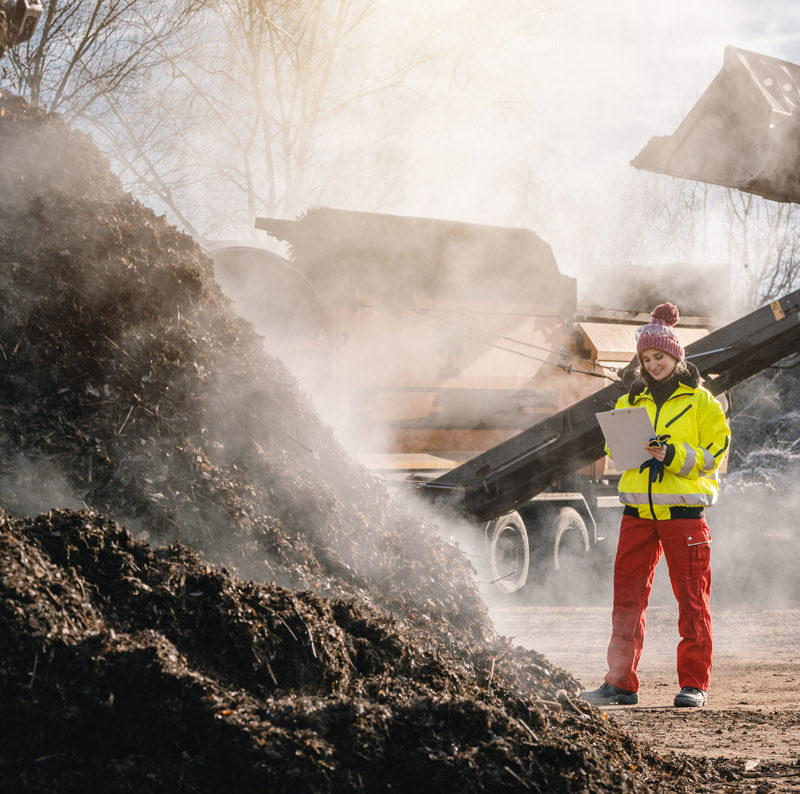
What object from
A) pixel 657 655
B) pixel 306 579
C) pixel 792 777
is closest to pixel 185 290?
pixel 306 579

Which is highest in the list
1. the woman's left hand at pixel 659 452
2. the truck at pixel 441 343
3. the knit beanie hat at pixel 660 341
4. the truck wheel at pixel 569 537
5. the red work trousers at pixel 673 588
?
the truck at pixel 441 343

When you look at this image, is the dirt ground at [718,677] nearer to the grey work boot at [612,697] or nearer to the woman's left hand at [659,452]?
the grey work boot at [612,697]

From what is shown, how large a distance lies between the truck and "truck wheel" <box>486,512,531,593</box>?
0.05 feet

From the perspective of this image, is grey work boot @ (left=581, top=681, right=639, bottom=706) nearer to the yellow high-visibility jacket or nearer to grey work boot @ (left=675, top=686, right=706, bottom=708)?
grey work boot @ (left=675, top=686, right=706, bottom=708)

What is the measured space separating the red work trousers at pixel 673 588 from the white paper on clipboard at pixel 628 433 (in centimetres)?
30

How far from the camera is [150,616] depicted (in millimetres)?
2477

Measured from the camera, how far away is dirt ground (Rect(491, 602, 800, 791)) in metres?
3.28

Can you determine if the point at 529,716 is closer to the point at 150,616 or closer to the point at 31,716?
the point at 150,616

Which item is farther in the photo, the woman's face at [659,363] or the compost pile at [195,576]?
the woman's face at [659,363]

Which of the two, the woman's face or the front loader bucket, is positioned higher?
the front loader bucket

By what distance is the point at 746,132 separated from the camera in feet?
16.4

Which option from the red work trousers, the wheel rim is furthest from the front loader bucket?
the wheel rim

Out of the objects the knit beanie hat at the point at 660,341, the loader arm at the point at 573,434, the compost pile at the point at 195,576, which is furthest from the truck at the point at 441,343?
the compost pile at the point at 195,576

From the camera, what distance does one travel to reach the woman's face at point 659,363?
174 inches
